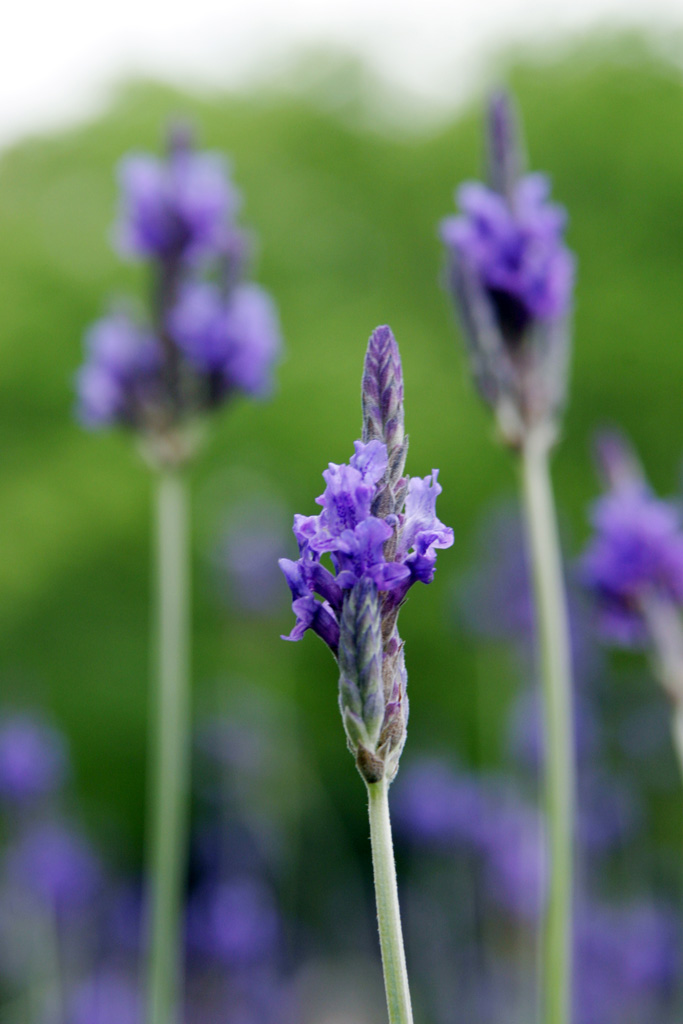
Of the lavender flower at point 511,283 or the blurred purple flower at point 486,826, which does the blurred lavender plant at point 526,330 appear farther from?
the blurred purple flower at point 486,826

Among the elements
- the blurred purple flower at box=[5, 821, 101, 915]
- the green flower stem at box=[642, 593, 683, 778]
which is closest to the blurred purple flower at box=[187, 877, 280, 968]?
the blurred purple flower at box=[5, 821, 101, 915]

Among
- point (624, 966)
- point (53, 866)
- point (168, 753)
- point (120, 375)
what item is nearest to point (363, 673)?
point (168, 753)

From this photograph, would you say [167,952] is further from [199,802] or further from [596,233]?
[596,233]

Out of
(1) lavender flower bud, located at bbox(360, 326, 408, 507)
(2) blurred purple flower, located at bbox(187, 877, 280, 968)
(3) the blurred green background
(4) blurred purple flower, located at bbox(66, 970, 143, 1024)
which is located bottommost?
(4) blurred purple flower, located at bbox(66, 970, 143, 1024)

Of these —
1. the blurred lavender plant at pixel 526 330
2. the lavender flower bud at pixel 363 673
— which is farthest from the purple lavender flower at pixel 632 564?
the lavender flower bud at pixel 363 673

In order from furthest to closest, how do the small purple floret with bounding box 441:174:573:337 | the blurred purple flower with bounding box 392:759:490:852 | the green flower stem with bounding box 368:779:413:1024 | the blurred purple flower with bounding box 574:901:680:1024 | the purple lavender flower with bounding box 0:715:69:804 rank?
the blurred purple flower with bounding box 392:759:490:852 → the purple lavender flower with bounding box 0:715:69:804 → the blurred purple flower with bounding box 574:901:680:1024 → the small purple floret with bounding box 441:174:573:337 → the green flower stem with bounding box 368:779:413:1024

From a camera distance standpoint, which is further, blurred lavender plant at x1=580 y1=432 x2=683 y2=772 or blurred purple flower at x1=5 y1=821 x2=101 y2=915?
blurred purple flower at x1=5 y1=821 x2=101 y2=915

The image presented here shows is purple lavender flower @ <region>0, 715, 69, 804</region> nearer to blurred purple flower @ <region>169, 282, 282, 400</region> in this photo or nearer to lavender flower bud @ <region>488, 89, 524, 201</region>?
blurred purple flower @ <region>169, 282, 282, 400</region>
